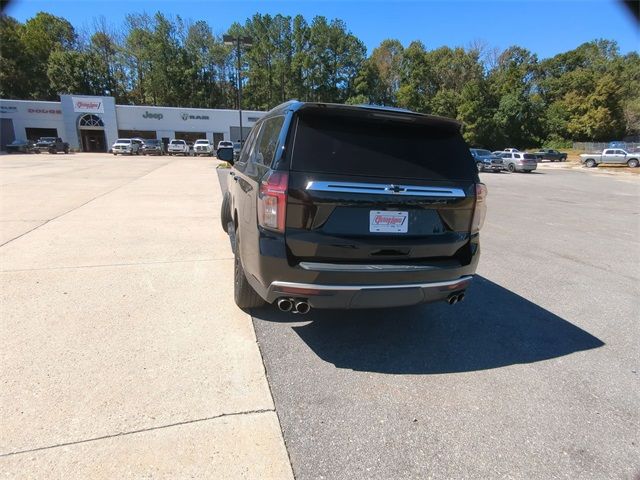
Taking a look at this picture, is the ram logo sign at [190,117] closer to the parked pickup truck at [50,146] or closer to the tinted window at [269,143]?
the parked pickup truck at [50,146]

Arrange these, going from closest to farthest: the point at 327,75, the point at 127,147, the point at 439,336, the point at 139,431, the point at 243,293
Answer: the point at 139,431, the point at 439,336, the point at 243,293, the point at 127,147, the point at 327,75

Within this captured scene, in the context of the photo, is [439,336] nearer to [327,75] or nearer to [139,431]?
[139,431]

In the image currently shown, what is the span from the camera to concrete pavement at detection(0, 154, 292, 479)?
213cm

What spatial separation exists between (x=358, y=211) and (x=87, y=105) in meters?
54.6

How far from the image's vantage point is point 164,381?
2793mm

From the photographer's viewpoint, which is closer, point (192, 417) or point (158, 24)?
point (192, 417)

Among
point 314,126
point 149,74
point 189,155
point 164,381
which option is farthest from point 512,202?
point 149,74

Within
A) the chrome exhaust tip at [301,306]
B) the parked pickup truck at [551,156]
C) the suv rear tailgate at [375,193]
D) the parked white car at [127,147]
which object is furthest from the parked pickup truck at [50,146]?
the parked pickup truck at [551,156]

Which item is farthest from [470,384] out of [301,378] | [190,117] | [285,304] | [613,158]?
[190,117]

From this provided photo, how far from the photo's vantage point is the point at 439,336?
3.61 metres

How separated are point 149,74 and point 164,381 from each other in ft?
243

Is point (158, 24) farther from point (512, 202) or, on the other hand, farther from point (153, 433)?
point (153, 433)

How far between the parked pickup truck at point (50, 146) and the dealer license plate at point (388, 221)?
50392 mm

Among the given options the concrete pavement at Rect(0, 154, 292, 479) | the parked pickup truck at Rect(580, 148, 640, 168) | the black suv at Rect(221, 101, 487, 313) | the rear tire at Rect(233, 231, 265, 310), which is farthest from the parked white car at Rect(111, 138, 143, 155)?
the parked pickup truck at Rect(580, 148, 640, 168)
